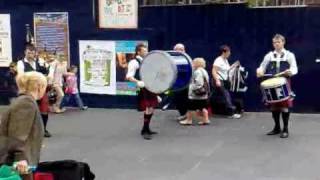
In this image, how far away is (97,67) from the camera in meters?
13.8

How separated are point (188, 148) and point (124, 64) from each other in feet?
13.7

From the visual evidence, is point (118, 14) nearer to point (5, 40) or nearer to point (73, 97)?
point (73, 97)

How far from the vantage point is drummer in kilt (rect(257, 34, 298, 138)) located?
10.3 meters

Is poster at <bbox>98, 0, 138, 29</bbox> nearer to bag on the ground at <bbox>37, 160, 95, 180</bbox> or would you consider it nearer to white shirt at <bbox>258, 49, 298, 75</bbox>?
white shirt at <bbox>258, 49, 298, 75</bbox>

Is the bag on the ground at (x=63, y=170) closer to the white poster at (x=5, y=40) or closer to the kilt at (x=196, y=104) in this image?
the kilt at (x=196, y=104)

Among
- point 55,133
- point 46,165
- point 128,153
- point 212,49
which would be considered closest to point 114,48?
point 212,49

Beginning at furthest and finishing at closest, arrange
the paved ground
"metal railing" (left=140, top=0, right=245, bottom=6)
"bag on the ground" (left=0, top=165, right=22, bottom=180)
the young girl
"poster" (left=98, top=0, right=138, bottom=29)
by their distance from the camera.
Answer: the young girl, "poster" (left=98, top=0, right=138, bottom=29), "metal railing" (left=140, top=0, right=245, bottom=6), the paved ground, "bag on the ground" (left=0, top=165, right=22, bottom=180)

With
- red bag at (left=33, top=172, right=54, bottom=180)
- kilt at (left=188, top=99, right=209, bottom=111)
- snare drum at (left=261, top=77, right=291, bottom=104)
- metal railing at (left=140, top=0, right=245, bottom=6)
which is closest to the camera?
red bag at (left=33, top=172, right=54, bottom=180)

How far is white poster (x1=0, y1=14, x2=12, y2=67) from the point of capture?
14336 millimetres

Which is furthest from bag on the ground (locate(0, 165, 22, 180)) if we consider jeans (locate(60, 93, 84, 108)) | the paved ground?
jeans (locate(60, 93, 84, 108))

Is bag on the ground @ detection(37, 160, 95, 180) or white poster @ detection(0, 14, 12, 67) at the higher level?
white poster @ detection(0, 14, 12, 67)

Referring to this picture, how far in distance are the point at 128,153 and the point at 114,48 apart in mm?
4447

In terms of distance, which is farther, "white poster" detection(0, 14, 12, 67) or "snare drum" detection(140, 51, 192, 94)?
"white poster" detection(0, 14, 12, 67)

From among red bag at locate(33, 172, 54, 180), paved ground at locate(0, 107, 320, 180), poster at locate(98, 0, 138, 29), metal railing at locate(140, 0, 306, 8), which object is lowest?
paved ground at locate(0, 107, 320, 180)
